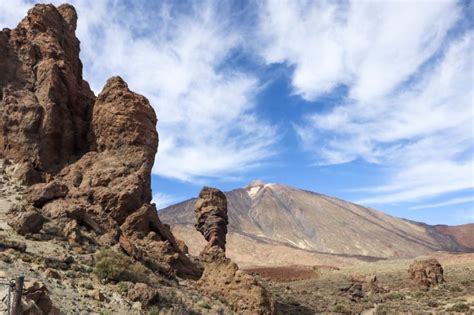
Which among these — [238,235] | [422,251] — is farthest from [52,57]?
[422,251]

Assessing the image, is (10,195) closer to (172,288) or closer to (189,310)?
(172,288)

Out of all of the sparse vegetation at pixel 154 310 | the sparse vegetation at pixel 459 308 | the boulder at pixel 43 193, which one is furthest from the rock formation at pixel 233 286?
the sparse vegetation at pixel 459 308

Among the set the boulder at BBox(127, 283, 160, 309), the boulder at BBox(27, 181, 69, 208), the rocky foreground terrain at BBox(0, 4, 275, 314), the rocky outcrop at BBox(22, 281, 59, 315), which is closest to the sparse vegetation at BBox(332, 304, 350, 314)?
the rocky foreground terrain at BBox(0, 4, 275, 314)

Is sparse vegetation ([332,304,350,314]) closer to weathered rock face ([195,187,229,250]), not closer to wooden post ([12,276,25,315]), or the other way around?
weathered rock face ([195,187,229,250])

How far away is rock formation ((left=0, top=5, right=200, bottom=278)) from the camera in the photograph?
1955 cm

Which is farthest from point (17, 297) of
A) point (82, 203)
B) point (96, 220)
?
point (82, 203)

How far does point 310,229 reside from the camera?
155m

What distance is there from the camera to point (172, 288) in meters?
17.5

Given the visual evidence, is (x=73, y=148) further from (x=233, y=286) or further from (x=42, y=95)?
(x=233, y=286)

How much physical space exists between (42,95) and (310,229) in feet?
449

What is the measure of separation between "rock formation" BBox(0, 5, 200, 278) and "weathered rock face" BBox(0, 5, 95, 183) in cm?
6

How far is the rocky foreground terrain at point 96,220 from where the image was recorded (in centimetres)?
1420

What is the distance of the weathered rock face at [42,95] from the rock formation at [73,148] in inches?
2.4

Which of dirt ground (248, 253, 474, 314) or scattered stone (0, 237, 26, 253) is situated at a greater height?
scattered stone (0, 237, 26, 253)
